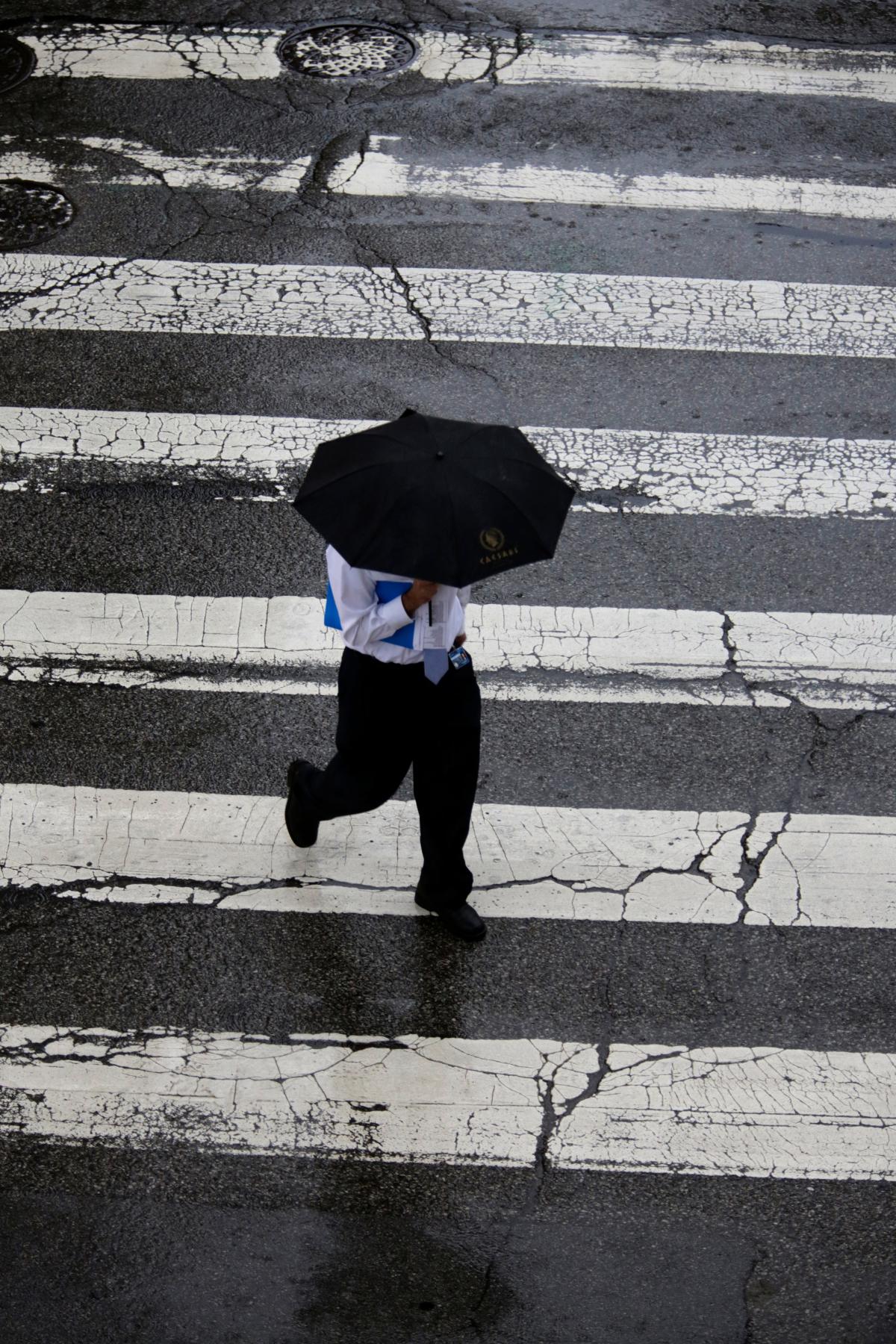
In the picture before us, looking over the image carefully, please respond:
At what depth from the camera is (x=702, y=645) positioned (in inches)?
224

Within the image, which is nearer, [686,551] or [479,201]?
[686,551]

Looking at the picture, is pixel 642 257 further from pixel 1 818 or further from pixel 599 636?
pixel 1 818

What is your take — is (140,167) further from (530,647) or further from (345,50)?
(530,647)

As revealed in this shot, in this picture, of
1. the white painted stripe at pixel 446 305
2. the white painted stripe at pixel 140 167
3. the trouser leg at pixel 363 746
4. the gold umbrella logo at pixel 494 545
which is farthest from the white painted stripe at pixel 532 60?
the gold umbrella logo at pixel 494 545

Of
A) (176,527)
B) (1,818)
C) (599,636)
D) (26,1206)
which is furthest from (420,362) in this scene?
(26,1206)

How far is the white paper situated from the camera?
3.86m

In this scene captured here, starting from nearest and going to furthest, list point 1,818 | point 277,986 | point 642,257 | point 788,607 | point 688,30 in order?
point 277,986, point 1,818, point 788,607, point 642,257, point 688,30

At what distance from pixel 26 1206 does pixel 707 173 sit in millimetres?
7323

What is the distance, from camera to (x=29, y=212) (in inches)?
321

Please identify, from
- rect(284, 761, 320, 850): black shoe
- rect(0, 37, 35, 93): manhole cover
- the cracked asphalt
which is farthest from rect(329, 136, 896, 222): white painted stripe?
rect(284, 761, 320, 850): black shoe

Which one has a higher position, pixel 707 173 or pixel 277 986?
pixel 707 173

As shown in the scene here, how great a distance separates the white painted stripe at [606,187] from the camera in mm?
8320

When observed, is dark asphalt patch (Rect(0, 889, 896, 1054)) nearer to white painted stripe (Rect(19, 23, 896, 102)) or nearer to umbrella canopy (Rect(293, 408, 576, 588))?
umbrella canopy (Rect(293, 408, 576, 588))

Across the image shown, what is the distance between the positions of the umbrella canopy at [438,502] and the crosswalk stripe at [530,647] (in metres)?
1.84
